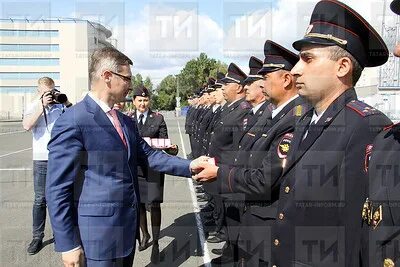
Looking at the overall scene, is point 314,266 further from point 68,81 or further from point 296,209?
point 68,81

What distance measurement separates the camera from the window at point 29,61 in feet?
193

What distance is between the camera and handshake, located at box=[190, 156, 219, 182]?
319cm

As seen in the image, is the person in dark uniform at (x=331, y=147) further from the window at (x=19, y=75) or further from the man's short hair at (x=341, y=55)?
the window at (x=19, y=75)

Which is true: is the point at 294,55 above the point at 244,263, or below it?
above

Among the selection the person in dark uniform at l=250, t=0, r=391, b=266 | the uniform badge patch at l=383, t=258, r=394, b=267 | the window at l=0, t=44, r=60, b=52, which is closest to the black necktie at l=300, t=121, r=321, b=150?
the person in dark uniform at l=250, t=0, r=391, b=266

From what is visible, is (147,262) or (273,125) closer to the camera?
(273,125)

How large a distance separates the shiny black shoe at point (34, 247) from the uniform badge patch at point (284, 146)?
146 inches

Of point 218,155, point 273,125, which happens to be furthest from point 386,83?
point 273,125

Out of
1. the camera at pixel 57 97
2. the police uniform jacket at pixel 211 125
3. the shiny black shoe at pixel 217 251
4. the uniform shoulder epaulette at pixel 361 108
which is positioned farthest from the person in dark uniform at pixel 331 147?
the police uniform jacket at pixel 211 125

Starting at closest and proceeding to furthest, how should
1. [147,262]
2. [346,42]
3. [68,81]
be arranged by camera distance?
[346,42], [147,262], [68,81]

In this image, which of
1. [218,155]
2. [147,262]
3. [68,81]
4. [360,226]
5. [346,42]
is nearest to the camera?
[360,226]

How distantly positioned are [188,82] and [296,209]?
64.8 m

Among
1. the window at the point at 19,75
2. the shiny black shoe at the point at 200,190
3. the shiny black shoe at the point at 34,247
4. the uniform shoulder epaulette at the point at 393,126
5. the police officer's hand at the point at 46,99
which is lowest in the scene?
the shiny black shoe at the point at 200,190

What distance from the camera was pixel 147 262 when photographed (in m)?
4.72
